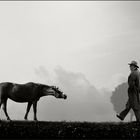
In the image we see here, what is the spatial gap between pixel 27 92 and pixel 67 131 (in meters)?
4.97

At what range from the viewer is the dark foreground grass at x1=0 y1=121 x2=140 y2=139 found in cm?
1702

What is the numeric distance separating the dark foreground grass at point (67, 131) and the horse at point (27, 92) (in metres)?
3.62

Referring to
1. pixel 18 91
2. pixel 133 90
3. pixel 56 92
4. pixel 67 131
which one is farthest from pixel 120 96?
pixel 67 131

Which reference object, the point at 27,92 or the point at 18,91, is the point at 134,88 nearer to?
the point at 27,92

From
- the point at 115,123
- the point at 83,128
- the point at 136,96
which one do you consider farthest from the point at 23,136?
the point at 136,96

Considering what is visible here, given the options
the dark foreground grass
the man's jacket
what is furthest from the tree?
the dark foreground grass

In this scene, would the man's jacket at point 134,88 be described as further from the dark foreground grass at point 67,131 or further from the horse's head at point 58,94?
the horse's head at point 58,94

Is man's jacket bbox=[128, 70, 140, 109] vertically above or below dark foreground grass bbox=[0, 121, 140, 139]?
above

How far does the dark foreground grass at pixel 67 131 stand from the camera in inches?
670

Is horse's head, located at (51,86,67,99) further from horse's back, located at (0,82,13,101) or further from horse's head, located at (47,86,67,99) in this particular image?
horse's back, located at (0,82,13,101)

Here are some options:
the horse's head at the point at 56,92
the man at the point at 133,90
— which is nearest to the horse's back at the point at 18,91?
the horse's head at the point at 56,92

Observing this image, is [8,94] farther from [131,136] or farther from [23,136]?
[131,136]

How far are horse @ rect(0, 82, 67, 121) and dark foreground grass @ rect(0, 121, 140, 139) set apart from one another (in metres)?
3.62

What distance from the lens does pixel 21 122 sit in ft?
59.7
